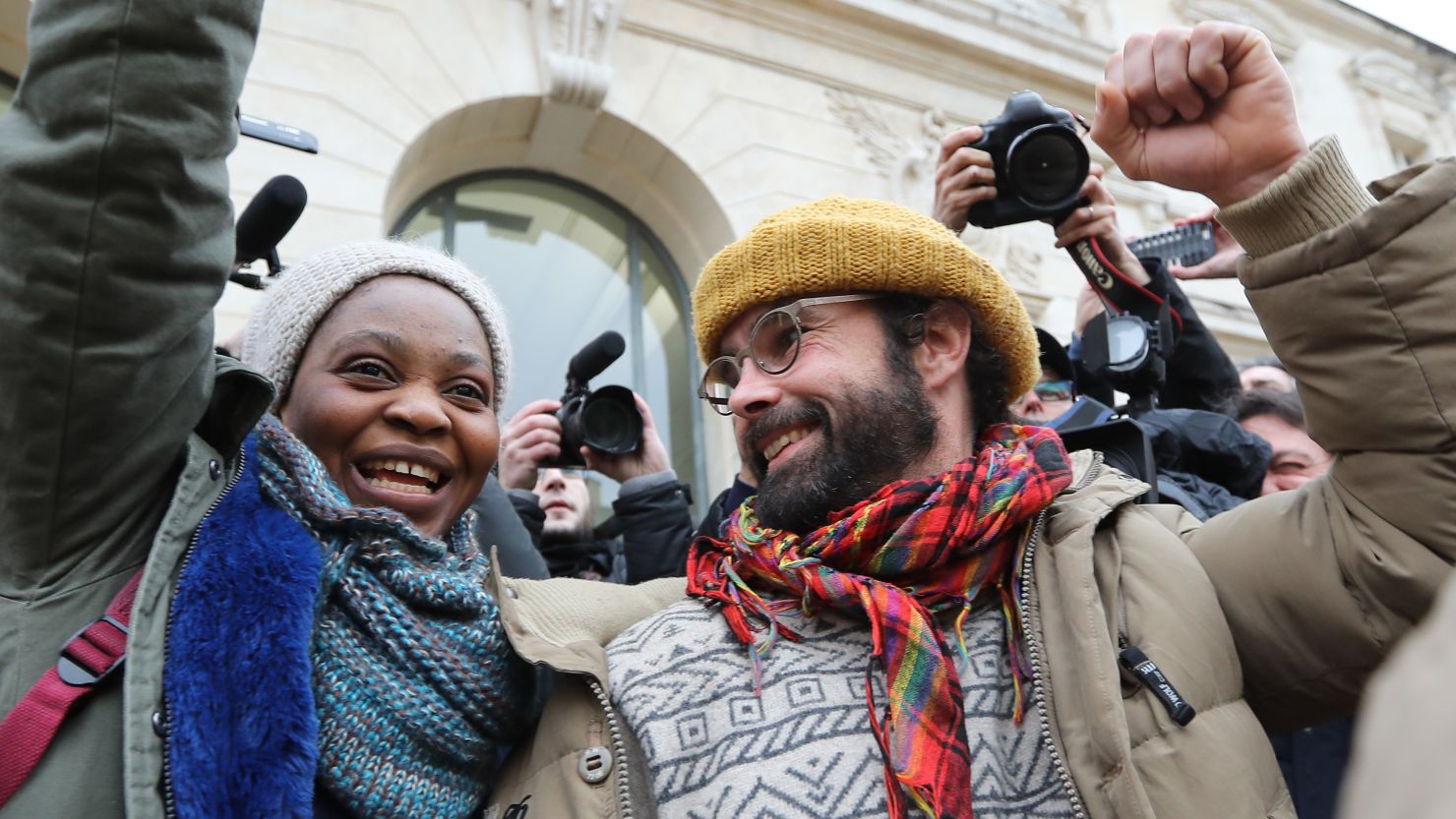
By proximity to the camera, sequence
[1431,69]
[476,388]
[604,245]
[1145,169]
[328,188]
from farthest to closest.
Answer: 1. [1431,69]
2. [604,245]
3. [328,188]
4. [476,388]
5. [1145,169]

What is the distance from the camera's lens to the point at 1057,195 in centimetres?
238

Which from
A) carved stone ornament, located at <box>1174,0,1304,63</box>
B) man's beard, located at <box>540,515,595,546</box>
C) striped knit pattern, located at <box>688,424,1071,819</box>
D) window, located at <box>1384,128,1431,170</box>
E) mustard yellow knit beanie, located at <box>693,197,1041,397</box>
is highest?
carved stone ornament, located at <box>1174,0,1304,63</box>

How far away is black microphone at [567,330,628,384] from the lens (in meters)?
2.62

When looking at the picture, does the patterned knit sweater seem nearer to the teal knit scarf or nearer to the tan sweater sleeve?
the teal knit scarf

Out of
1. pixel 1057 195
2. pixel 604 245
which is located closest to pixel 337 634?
pixel 1057 195

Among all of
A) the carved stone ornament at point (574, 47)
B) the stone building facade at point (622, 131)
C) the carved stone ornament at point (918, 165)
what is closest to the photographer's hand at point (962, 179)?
the stone building facade at point (622, 131)

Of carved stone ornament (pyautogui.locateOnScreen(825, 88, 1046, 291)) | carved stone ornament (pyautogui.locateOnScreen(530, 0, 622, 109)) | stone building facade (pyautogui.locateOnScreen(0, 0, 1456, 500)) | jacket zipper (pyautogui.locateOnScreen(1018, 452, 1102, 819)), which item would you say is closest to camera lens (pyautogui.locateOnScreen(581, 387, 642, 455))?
jacket zipper (pyautogui.locateOnScreen(1018, 452, 1102, 819))

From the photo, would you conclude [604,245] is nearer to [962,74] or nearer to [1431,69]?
[962,74]

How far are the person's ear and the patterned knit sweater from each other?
519 millimetres

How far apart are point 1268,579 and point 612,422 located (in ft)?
5.60

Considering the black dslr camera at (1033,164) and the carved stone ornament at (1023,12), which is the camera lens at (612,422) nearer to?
the black dslr camera at (1033,164)

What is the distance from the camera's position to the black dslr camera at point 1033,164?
7.69 feet

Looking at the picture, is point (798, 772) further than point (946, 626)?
No

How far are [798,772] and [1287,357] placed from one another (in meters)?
0.81
